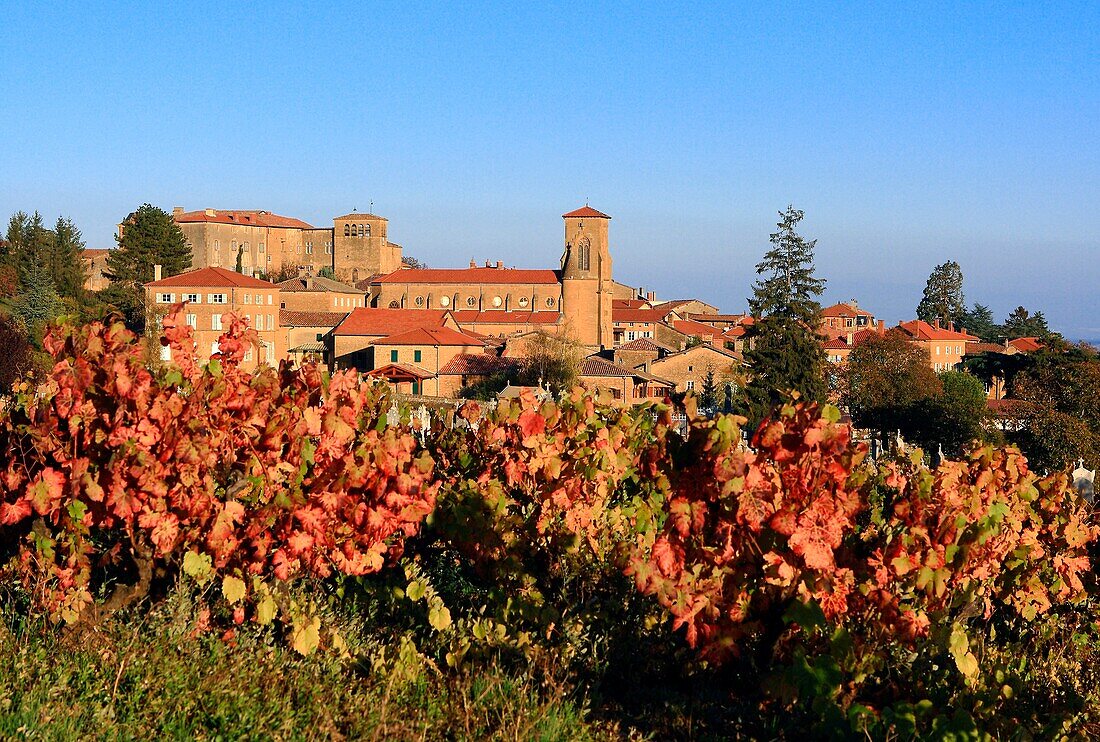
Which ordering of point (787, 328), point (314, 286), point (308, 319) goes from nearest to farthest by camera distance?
1. point (787, 328)
2. point (308, 319)
3. point (314, 286)

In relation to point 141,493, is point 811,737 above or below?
below

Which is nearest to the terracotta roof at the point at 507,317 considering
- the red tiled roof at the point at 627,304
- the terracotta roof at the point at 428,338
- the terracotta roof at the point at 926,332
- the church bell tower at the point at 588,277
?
the church bell tower at the point at 588,277

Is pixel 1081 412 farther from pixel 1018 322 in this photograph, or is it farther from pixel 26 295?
pixel 1018 322

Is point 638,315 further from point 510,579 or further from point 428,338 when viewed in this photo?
point 510,579

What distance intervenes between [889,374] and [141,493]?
5363 centimetres

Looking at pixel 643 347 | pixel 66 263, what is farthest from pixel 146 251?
pixel 643 347

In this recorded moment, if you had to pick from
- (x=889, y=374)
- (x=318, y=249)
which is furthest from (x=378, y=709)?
(x=318, y=249)

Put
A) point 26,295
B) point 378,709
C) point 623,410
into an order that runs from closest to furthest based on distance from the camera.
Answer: point 378,709 < point 623,410 < point 26,295

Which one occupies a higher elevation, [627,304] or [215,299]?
[627,304]

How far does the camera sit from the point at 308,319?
71.6 meters

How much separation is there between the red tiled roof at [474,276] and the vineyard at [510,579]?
3123 inches

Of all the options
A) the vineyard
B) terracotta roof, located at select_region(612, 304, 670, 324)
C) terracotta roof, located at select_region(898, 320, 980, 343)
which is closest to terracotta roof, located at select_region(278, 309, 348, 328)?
terracotta roof, located at select_region(612, 304, 670, 324)

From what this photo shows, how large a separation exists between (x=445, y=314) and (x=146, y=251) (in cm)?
2275

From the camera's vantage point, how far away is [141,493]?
6.02 meters
